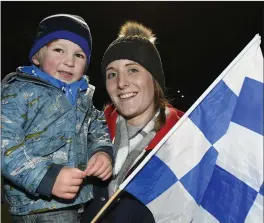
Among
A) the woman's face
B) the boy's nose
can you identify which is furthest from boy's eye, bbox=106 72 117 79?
the boy's nose

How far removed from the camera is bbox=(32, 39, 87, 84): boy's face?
7.27 ft

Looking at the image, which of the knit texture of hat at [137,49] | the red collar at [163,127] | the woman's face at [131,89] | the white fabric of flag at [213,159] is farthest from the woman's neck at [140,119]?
the white fabric of flag at [213,159]

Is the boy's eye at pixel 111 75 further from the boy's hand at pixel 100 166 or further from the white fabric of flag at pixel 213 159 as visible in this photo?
the white fabric of flag at pixel 213 159

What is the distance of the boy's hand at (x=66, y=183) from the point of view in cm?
187

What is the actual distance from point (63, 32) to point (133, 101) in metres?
0.70

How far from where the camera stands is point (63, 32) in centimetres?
230

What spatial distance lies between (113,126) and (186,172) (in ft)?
2.70

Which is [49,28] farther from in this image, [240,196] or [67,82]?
[240,196]

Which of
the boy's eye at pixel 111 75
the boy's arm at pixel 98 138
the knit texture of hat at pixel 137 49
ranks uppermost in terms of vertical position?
the knit texture of hat at pixel 137 49

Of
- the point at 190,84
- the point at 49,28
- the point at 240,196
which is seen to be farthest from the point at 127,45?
the point at 190,84

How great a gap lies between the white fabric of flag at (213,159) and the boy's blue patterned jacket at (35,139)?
0.38m

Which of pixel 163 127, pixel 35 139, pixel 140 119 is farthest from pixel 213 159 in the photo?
pixel 35 139

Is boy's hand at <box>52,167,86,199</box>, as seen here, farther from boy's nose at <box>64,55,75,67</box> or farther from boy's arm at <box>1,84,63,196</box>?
boy's nose at <box>64,55,75,67</box>

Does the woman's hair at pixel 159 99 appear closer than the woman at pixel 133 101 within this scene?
No
